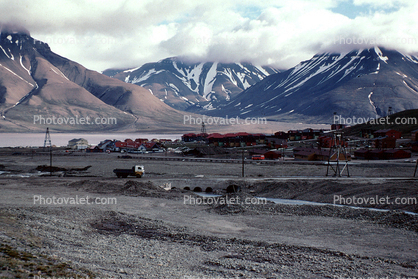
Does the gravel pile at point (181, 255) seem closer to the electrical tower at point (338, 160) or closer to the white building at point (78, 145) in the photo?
the electrical tower at point (338, 160)

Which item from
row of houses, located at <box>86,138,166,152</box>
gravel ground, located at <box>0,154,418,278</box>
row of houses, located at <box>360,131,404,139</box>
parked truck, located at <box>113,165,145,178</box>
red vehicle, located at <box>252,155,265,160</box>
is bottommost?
gravel ground, located at <box>0,154,418,278</box>

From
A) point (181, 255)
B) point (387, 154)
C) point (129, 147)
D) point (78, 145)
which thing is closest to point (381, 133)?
point (387, 154)

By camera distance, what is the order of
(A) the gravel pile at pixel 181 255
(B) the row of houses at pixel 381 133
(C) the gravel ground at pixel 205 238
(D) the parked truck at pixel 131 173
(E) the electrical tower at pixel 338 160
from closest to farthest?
1. (A) the gravel pile at pixel 181 255
2. (C) the gravel ground at pixel 205 238
3. (E) the electrical tower at pixel 338 160
4. (D) the parked truck at pixel 131 173
5. (B) the row of houses at pixel 381 133

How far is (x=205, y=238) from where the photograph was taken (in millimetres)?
20094

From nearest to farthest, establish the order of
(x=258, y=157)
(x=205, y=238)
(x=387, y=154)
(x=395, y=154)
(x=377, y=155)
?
(x=205, y=238)
(x=395, y=154)
(x=387, y=154)
(x=377, y=155)
(x=258, y=157)

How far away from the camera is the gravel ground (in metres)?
14.9

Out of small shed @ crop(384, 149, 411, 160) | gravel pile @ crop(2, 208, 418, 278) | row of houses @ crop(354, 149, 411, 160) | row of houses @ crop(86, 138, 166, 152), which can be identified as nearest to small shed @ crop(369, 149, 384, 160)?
row of houses @ crop(354, 149, 411, 160)

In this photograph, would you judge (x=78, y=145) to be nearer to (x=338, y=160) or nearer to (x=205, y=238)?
(x=338, y=160)

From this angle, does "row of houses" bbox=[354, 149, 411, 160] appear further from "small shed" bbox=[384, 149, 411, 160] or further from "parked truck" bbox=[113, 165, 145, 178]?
"parked truck" bbox=[113, 165, 145, 178]

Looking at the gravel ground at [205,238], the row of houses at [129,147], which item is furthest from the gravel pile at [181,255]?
the row of houses at [129,147]

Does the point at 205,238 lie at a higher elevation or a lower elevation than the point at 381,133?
lower

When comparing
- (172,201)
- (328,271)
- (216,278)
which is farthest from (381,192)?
(216,278)

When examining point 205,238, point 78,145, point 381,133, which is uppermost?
point 381,133

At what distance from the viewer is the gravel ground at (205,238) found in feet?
49.0
